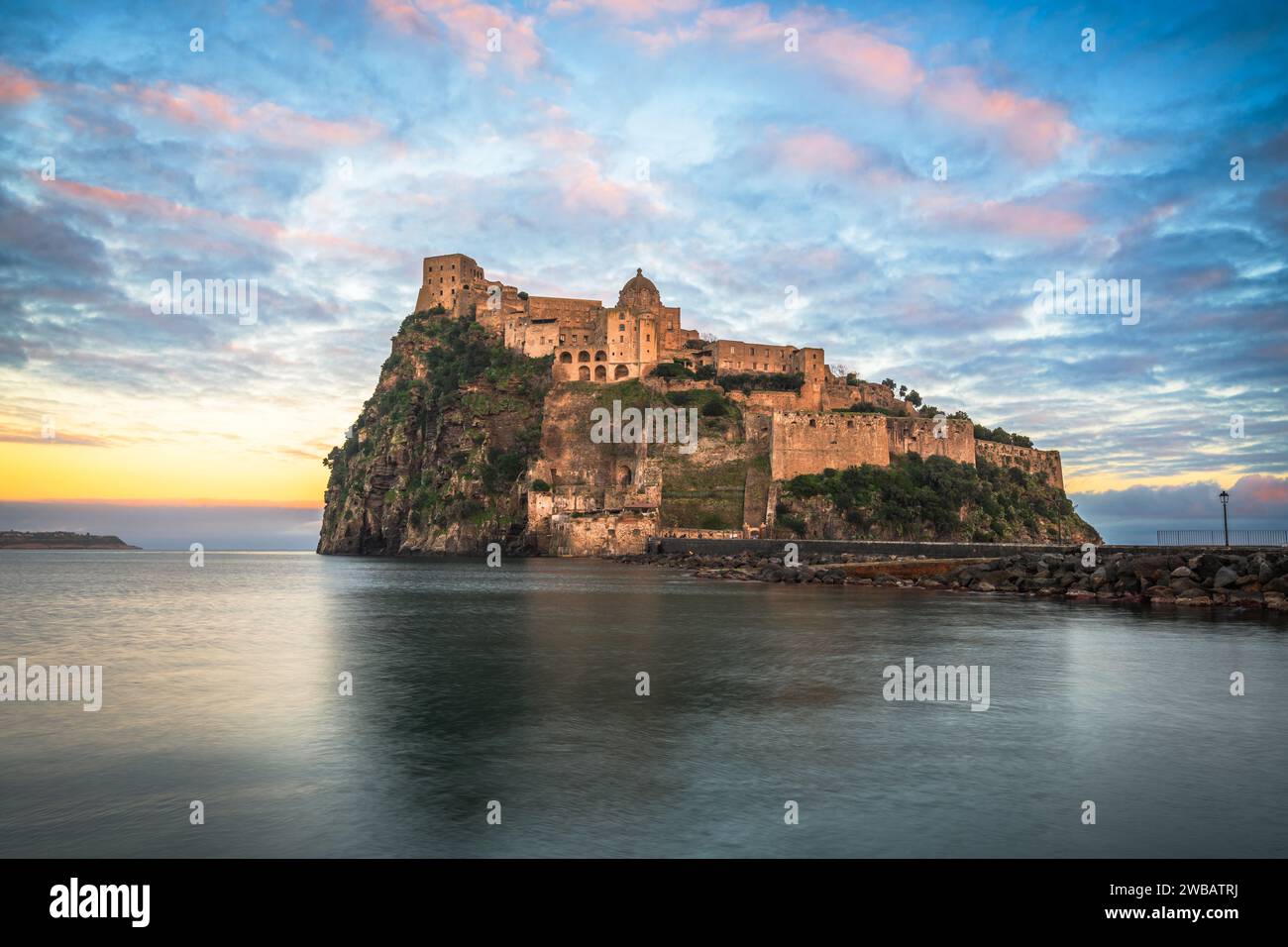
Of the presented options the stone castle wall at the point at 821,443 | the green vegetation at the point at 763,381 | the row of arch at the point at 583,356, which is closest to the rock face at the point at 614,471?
the stone castle wall at the point at 821,443

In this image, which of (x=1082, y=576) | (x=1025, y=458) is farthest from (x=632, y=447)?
(x=1082, y=576)

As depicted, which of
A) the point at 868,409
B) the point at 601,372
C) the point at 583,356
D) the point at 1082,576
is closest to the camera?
the point at 1082,576

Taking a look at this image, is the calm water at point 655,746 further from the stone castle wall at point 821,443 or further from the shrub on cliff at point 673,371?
the shrub on cliff at point 673,371

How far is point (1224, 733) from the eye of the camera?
9773mm

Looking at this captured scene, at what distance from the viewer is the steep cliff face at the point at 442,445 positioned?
7462 cm

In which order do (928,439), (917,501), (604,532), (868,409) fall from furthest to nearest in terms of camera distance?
(868,409) → (928,439) → (604,532) → (917,501)

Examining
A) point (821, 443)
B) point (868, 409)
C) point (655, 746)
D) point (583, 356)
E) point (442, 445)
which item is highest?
point (583, 356)

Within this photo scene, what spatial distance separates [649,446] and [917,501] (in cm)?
2088

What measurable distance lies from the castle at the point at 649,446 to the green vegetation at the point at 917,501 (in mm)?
1655

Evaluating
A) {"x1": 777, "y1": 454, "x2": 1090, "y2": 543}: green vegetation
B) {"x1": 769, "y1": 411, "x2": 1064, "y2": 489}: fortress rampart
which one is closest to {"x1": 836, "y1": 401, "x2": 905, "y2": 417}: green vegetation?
{"x1": 769, "y1": 411, "x2": 1064, "y2": 489}: fortress rampart

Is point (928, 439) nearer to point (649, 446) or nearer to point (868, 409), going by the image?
point (868, 409)

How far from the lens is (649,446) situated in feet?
215

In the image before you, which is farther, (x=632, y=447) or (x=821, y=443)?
(x=632, y=447)
